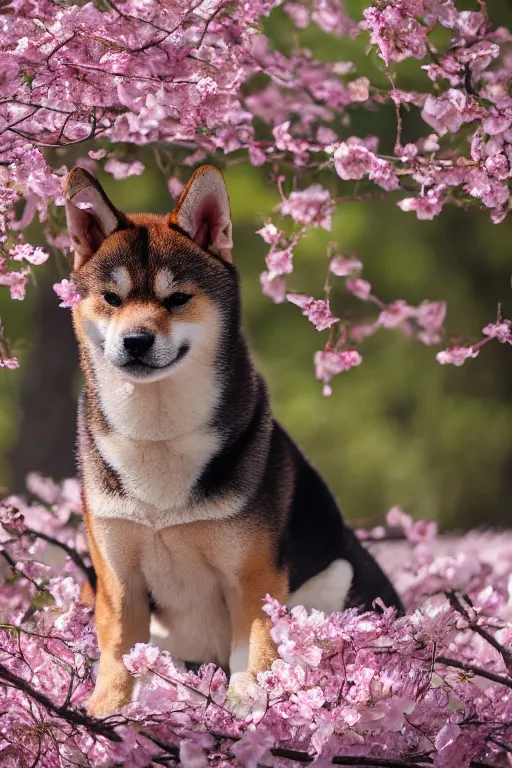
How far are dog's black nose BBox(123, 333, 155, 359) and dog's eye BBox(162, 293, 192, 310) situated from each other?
0.50ft

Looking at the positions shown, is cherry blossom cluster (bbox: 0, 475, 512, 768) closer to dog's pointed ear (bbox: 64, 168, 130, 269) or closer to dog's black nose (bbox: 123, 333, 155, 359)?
dog's black nose (bbox: 123, 333, 155, 359)

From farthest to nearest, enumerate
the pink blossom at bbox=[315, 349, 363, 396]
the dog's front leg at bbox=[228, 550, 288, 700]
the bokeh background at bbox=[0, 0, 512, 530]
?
the bokeh background at bbox=[0, 0, 512, 530] → the pink blossom at bbox=[315, 349, 363, 396] → the dog's front leg at bbox=[228, 550, 288, 700]

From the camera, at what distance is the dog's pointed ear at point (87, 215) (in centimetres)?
283

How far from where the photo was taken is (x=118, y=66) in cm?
281

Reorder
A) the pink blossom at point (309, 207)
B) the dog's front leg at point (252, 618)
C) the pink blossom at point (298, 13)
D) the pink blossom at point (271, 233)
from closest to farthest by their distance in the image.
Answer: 1. the dog's front leg at point (252, 618)
2. the pink blossom at point (271, 233)
3. the pink blossom at point (309, 207)
4. the pink blossom at point (298, 13)

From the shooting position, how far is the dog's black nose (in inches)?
107

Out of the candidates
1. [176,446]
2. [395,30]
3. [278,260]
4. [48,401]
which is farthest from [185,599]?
[48,401]

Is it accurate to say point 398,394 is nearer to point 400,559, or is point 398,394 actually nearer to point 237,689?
point 400,559

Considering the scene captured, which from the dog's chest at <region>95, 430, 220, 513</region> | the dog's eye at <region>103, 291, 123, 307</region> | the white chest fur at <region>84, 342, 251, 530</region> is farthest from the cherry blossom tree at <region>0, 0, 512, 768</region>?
the dog's chest at <region>95, 430, 220, 513</region>

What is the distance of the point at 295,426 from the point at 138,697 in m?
6.10

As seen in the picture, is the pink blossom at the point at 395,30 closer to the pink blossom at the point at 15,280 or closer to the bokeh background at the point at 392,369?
the pink blossom at the point at 15,280

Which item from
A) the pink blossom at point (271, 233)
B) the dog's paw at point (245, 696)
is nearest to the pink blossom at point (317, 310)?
the pink blossom at point (271, 233)

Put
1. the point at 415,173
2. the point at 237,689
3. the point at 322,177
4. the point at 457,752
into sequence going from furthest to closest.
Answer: the point at 322,177
the point at 415,173
the point at 237,689
the point at 457,752

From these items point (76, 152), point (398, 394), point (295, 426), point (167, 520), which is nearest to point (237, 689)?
point (167, 520)
